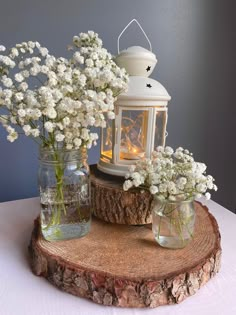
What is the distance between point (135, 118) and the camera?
83cm

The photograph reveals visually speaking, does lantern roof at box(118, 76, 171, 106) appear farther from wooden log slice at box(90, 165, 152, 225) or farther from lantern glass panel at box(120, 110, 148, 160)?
wooden log slice at box(90, 165, 152, 225)

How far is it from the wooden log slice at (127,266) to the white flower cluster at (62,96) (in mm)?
259

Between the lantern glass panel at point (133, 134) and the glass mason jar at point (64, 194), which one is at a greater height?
the lantern glass panel at point (133, 134)

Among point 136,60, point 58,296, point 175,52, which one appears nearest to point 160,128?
point 136,60

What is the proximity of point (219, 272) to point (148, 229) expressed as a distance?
0.22 meters

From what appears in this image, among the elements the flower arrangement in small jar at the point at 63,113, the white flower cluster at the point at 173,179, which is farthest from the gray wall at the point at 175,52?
the white flower cluster at the point at 173,179

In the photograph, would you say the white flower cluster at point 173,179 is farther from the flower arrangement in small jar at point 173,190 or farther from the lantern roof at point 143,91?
the lantern roof at point 143,91

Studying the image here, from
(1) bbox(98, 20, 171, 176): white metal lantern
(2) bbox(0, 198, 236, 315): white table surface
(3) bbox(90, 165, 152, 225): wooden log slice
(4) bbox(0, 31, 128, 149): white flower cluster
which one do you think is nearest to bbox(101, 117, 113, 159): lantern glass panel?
(1) bbox(98, 20, 171, 176): white metal lantern

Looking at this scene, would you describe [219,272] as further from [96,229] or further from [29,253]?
[29,253]

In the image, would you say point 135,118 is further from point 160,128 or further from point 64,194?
point 64,194

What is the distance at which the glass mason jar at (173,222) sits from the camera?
2.24 ft

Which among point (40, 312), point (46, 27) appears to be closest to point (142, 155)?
point (40, 312)

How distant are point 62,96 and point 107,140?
13.8 inches

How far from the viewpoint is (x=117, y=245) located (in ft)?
2.34
